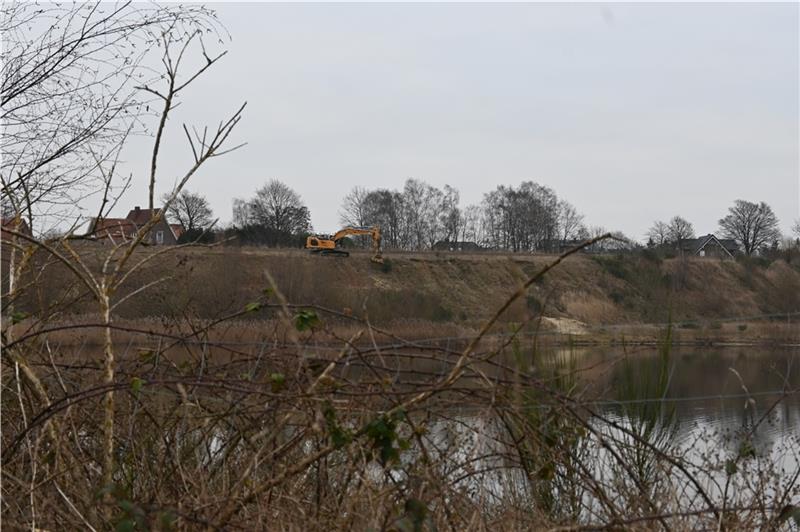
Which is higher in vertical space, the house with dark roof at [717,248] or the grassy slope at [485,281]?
the house with dark roof at [717,248]

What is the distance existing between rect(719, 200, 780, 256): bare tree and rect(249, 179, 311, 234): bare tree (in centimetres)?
2692

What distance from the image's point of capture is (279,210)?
5988 centimetres

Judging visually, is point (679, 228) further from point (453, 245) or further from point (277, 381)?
point (277, 381)

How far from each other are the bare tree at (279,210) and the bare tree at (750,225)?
26916mm

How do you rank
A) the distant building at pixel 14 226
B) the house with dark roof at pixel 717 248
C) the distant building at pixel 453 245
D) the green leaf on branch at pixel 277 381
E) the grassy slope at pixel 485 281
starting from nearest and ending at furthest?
the green leaf on branch at pixel 277 381 < the distant building at pixel 14 226 < the grassy slope at pixel 485 281 < the house with dark roof at pixel 717 248 < the distant building at pixel 453 245

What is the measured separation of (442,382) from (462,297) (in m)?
42.3

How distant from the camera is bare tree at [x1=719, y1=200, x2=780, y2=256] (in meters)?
60.4

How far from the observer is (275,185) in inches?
2384

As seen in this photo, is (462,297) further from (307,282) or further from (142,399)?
(142,399)

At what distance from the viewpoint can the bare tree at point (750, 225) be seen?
60.4 m

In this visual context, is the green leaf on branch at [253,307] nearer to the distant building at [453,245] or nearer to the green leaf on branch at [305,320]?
the green leaf on branch at [305,320]

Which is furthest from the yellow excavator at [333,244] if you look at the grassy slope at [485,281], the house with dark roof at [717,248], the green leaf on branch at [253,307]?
the green leaf on branch at [253,307]

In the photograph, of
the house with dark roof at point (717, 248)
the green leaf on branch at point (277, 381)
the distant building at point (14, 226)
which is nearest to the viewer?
the green leaf on branch at point (277, 381)

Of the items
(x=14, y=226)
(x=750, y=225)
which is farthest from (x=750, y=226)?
(x=14, y=226)
